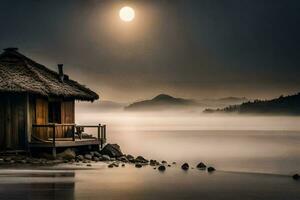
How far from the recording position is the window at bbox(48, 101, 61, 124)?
4481 centimetres

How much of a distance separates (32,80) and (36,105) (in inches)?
62.9

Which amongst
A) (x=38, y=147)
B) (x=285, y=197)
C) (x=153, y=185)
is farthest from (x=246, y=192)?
(x=38, y=147)

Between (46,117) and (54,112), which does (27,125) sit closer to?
(46,117)

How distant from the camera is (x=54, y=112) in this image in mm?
Answer: 45062

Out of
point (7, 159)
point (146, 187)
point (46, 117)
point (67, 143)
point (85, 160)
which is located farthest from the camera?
point (46, 117)

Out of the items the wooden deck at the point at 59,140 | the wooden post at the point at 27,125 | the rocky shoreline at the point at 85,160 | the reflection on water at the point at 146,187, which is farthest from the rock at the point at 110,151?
the wooden post at the point at 27,125

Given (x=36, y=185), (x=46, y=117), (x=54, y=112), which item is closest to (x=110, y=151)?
(x=54, y=112)

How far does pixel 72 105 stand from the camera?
46.8 meters

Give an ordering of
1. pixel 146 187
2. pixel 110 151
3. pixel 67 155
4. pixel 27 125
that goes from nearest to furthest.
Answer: pixel 146 187, pixel 27 125, pixel 67 155, pixel 110 151

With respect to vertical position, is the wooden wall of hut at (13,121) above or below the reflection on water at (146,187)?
above

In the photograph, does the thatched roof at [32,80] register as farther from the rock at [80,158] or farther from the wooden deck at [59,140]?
the rock at [80,158]

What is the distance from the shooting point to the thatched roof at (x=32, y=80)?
135 feet

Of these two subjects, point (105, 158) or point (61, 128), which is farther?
point (61, 128)

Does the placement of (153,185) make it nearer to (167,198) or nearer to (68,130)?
(167,198)
